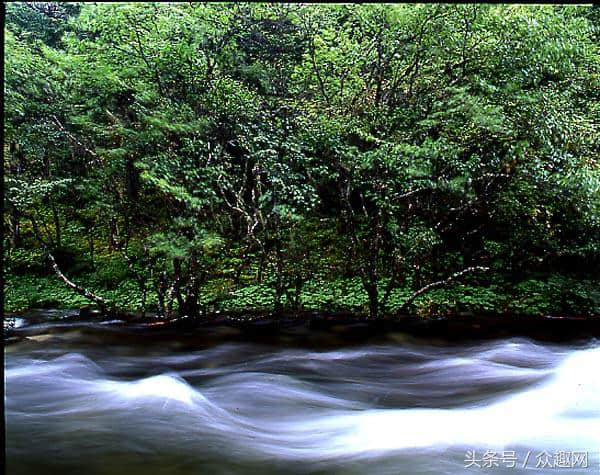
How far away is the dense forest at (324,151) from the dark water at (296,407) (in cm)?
143

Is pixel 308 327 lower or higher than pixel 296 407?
higher

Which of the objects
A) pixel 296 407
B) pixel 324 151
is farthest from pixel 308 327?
pixel 296 407

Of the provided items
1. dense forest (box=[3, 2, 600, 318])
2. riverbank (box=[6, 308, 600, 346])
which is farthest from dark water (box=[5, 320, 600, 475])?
dense forest (box=[3, 2, 600, 318])

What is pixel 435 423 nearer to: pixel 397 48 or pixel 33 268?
pixel 397 48

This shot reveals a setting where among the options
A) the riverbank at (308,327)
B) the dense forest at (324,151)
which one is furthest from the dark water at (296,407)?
the dense forest at (324,151)

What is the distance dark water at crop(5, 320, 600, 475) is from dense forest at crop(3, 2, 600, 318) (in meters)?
1.43

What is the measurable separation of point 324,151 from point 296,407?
3.55 m

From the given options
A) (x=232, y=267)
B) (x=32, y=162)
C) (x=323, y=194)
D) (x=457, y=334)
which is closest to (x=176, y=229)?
(x=232, y=267)

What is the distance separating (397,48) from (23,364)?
5.35m

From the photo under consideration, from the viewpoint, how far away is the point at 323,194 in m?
7.59

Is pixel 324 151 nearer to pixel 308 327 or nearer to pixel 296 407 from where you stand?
pixel 308 327

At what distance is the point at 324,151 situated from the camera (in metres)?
6.74

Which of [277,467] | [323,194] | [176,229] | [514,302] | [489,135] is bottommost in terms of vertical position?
[277,467]

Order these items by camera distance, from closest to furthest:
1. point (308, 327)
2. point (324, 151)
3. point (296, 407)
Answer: point (296, 407), point (324, 151), point (308, 327)
